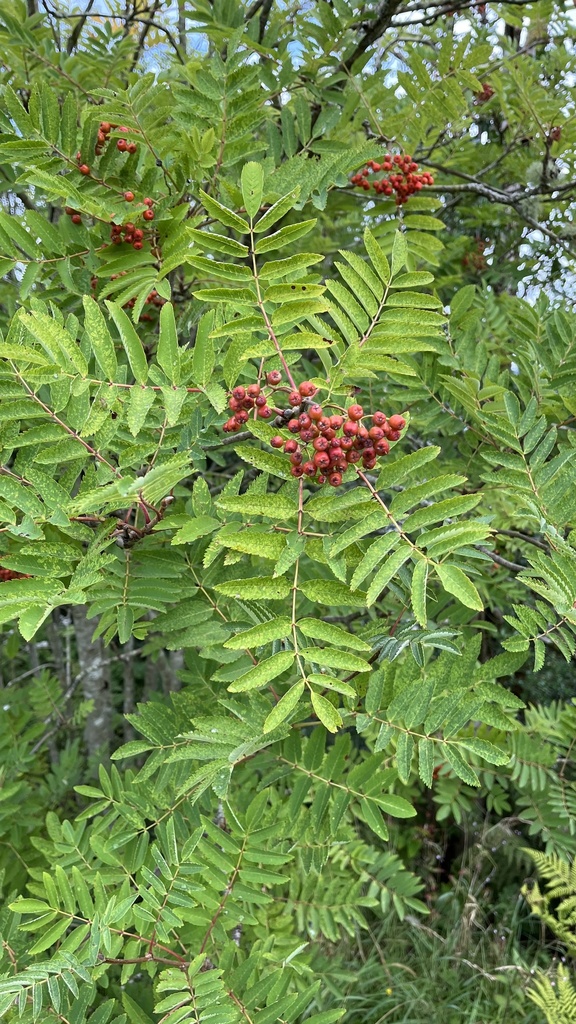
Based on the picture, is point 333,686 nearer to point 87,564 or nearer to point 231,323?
point 87,564

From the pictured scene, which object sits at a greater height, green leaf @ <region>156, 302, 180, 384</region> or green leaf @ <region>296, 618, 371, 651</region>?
green leaf @ <region>156, 302, 180, 384</region>

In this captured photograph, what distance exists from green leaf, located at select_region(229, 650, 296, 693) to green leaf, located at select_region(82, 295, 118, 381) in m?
0.51

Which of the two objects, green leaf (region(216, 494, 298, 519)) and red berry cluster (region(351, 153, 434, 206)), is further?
red berry cluster (region(351, 153, 434, 206))

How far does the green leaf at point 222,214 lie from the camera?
0.91 metres

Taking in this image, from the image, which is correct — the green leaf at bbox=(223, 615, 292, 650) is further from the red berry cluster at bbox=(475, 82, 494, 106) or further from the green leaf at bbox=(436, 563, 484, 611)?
the red berry cluster at bbox=(475, 82, 494, 106)

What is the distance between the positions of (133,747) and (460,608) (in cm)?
74

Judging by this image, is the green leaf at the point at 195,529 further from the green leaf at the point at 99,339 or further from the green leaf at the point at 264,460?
the green leaf at the point at 99,339

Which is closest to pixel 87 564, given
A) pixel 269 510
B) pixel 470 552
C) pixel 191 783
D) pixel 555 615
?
pixel 269 510

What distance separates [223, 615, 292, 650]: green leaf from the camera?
0.88m

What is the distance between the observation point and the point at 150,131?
1369 mm

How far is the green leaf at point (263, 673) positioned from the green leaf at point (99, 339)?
513mm

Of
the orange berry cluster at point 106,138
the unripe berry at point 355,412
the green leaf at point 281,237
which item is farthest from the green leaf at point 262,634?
the orange berry cluster at point 106,138

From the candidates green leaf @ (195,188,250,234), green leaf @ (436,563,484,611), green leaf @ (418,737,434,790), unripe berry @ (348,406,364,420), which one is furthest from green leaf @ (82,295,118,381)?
green leaf @ (418,737,434,790)

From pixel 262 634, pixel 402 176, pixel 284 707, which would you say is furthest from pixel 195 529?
pixel 402 176
